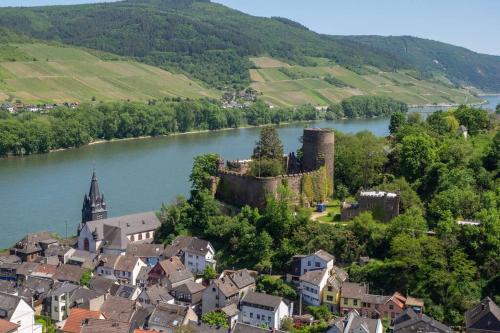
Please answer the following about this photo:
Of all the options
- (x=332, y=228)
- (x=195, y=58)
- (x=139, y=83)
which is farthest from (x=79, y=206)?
(x=195, y=58)

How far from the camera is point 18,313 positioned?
2712 centimetres

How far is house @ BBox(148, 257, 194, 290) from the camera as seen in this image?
32031 millimetres

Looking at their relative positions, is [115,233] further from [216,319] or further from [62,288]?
[216,319]

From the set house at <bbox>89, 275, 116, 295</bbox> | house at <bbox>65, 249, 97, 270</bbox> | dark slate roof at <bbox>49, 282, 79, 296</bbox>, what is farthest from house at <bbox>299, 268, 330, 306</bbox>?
house at <bbox>65, 249, 97, 270</bbox>

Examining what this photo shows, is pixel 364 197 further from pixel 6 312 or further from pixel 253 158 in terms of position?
pixel 6 312

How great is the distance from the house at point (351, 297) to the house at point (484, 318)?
4.33 metres

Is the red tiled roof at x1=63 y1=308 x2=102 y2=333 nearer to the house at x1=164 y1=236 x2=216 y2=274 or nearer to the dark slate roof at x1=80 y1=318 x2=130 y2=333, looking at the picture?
the dark slate roof at x1=80 y1=318 x2=130 y2=333

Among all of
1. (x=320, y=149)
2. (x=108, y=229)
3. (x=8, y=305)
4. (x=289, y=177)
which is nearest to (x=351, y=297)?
(x=289, y=177)

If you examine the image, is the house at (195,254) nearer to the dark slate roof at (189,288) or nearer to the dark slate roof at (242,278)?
the dark slate roof at (189,288)

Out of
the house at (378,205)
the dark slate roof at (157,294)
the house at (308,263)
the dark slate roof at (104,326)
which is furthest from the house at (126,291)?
the house at (378,205)

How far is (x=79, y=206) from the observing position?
47.8 meters

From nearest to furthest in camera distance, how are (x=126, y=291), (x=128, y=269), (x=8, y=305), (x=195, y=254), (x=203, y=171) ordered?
(x=8, y=305) → (x=126, y=291) → (x=128, y=269) → (x=195, y=254) → (x=203, y=171)

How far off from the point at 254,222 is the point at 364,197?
19.0ft

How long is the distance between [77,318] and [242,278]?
24.8 ft
